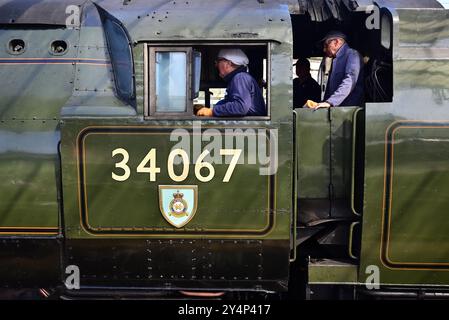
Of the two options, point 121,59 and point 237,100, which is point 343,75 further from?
point 121,59

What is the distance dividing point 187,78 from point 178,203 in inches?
38.2

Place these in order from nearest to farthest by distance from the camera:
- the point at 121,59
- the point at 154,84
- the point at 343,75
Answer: the point at 154,84 < the point at 121,59 < the point at 343,75

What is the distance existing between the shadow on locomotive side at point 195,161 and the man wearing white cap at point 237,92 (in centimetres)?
9

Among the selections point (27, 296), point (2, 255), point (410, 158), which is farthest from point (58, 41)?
point (410, 158)

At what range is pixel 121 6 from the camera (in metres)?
3.95

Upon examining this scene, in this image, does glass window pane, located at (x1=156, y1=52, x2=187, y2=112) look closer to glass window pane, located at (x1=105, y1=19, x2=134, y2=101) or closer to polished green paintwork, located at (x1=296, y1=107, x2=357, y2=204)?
glass window pane, located at (x1=105, y1=19, x2=134, y2=101)

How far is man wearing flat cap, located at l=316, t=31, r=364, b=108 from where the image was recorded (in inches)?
158

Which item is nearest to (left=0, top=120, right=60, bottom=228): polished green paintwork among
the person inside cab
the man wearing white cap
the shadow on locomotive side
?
the shadow on locomotive side

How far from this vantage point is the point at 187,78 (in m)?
3.71

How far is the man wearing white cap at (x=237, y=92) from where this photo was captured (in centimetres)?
371

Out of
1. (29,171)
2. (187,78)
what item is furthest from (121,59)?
(29,171)

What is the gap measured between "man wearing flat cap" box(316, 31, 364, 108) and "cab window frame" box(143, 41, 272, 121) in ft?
1.85

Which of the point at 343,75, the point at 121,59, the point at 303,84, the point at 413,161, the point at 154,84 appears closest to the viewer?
the point at 413,161

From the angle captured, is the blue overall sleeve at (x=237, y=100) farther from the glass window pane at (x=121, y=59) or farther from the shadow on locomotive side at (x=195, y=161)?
the glass window pane at (x=121, y=59)
